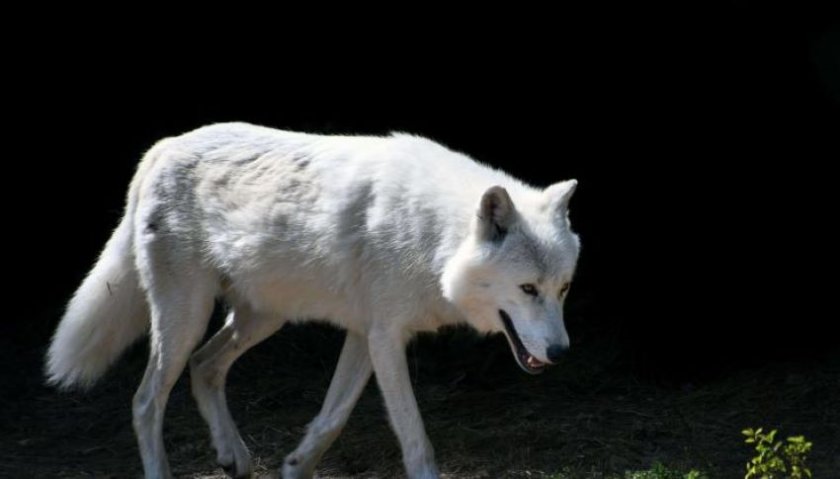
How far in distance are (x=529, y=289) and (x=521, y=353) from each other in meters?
0.24

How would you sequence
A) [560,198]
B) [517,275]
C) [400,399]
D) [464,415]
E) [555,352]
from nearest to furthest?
[555,352]
[517,275]
[560,198]
[400,399]
[464,415]

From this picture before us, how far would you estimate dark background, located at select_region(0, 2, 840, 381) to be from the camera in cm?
738

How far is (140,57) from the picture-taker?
8156mm

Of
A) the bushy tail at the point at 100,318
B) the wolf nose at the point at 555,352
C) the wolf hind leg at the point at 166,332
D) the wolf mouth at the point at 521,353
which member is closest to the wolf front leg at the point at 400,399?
the wolf mouth at the point at 521,353

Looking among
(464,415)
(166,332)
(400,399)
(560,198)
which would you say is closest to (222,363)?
(166,332)

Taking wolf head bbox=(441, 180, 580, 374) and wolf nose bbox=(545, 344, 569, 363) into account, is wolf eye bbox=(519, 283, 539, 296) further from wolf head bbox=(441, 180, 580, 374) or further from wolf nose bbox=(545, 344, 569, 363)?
wolf nose bbox=(545, 344, 569, 363)

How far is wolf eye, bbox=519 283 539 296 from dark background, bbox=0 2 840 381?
286 cm

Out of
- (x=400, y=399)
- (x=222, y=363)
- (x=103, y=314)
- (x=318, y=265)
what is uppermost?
(x=318, y=265)

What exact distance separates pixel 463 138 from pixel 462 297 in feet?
12.0

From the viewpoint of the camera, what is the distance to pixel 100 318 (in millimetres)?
5605

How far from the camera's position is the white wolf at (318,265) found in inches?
176

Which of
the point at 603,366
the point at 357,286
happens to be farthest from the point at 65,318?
the point at 603,366

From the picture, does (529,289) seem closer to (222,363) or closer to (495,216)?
(495,216)

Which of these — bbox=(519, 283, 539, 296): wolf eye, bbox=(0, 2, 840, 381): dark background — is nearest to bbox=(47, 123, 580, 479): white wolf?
bbox=(519, 283, 539, 296): wolf eye
